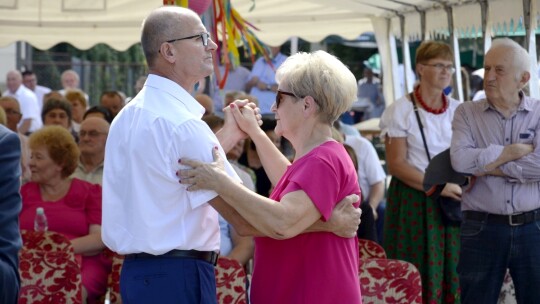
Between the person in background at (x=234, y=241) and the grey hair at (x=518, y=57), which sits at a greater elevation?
Answer: the grey hair at (x=518, y=57)

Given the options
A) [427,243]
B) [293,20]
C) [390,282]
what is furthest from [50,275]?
[293,20]

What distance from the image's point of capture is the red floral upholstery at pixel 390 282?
4688 mm

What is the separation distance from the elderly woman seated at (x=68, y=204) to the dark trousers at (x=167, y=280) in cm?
269

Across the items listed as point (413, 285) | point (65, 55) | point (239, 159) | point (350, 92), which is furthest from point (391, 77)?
point (65, 55)

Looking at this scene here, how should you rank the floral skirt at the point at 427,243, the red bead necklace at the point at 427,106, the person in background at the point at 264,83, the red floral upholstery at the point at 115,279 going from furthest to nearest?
the person in background at the point at 264,83 < the red bead necklace at the point at 427,106 < the floral skirt at the point at 427,243 < the red floral upholstery at the point at 115,279

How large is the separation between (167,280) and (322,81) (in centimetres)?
85

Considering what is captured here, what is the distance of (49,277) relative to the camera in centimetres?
523

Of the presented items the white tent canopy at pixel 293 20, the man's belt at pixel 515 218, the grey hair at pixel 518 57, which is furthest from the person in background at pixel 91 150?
the grey hair at pixel 518 57

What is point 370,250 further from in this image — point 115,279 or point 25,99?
point 25,99

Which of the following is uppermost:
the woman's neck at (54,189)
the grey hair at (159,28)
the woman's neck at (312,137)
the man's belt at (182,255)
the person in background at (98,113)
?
the grey hair at (159,28)

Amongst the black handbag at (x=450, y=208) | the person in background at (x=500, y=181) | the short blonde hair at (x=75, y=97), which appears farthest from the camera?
the short blonde hair at (x=75, y=97)

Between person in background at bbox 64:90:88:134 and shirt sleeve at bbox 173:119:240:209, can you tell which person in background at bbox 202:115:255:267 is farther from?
person in background at bbox 64:90:88:134

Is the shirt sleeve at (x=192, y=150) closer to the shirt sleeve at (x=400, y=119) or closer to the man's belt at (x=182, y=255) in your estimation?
the man's belt at (x=182, y=255)

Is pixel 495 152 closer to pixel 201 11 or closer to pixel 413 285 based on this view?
pixel 413 285
